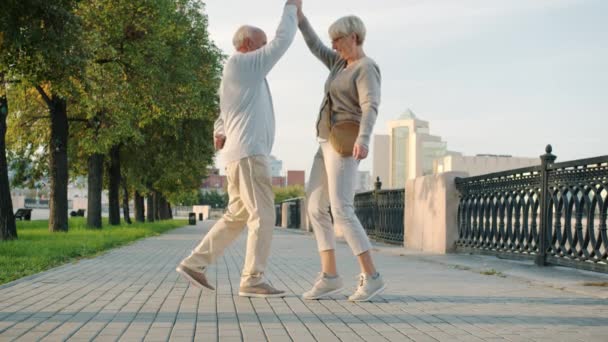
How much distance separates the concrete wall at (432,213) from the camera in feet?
42.2

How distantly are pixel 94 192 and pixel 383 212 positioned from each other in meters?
11.7

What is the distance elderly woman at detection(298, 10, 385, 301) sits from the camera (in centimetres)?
578

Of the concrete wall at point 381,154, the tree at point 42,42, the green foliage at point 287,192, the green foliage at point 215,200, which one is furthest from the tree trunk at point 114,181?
the concrete wall at point 381,154

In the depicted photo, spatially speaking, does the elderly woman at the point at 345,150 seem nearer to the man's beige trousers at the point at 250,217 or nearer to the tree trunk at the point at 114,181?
the man's beige trousers at the point at 250,217

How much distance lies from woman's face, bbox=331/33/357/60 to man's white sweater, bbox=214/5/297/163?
A: 0.37 metres

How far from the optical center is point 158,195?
164 feet

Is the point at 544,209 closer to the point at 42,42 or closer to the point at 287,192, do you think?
the point at 42,42

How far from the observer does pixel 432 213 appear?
13.5 meters

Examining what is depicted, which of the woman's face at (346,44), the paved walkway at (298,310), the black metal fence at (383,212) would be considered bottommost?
the paved walkway at (298,310)

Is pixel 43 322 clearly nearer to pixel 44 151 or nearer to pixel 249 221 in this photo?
pixel 249 221

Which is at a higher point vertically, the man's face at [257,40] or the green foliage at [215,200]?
the man's face at [257,40]

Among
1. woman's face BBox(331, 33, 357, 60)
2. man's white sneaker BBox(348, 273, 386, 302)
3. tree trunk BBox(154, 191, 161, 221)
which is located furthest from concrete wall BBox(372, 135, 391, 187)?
man's white sneaker BBox(348, 273, 386, 302)

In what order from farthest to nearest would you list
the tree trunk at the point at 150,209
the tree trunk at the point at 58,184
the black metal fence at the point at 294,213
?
the tree trunk at the point at 150,209 → the black metal fence at the point at 294,213 → the tree trunk at the point at 58,184

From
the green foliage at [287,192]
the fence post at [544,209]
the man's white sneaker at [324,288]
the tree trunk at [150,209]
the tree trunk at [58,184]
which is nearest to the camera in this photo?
the man's white sneaker at [324,288]
